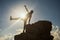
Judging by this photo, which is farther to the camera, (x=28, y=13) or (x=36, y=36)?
(x=28, y=13)

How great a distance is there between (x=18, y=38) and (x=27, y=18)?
6.65 m

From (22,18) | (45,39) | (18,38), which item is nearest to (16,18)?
(22,18)

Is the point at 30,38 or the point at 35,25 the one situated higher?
the point at 35,25

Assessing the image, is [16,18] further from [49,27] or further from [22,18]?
[49,27]

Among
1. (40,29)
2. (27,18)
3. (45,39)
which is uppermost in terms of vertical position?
(27,18)

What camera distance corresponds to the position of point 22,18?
37156 millimetres

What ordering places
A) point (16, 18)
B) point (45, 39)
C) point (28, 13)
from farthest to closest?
1. point (16, 18)
2. point (28, 13)
3. point (45, 39)

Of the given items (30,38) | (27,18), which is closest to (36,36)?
(30,38)

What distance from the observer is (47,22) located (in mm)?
30094

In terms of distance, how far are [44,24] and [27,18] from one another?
23.8ft

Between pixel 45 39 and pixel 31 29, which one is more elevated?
pixel 31 29

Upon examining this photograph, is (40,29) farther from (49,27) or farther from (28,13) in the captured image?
(28,13)

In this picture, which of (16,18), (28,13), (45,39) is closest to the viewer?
(45,39)

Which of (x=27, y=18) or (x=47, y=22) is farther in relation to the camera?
(x=27, y=18)
